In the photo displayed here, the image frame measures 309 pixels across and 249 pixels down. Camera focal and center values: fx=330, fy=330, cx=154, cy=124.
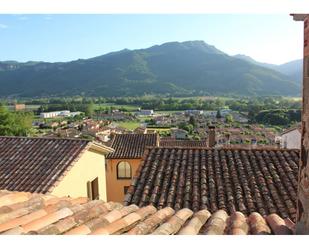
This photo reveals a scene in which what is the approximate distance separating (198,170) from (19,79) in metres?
154

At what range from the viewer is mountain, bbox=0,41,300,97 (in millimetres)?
133875

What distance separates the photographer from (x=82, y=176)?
33.1 ft

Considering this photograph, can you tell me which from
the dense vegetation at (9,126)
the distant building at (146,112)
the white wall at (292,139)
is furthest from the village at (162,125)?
the white wall at (292,139)

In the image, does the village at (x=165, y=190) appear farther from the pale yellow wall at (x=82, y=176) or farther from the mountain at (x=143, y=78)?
the mountain at (x=143, y=78)

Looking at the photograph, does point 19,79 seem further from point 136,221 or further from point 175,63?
point 136,221

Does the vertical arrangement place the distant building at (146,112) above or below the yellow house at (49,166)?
below

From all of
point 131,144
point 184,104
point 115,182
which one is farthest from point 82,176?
point 184,104

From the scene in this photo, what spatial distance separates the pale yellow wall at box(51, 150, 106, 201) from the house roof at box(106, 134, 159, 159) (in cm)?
467

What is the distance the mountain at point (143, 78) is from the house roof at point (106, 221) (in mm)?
125701

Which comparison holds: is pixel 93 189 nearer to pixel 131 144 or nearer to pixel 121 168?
pixel 121 168

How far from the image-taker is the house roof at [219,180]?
5781 millimetres

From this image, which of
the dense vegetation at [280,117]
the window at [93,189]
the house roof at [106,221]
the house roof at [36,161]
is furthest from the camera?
the dense vegetation at [280,117]

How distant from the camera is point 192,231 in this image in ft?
8.41
